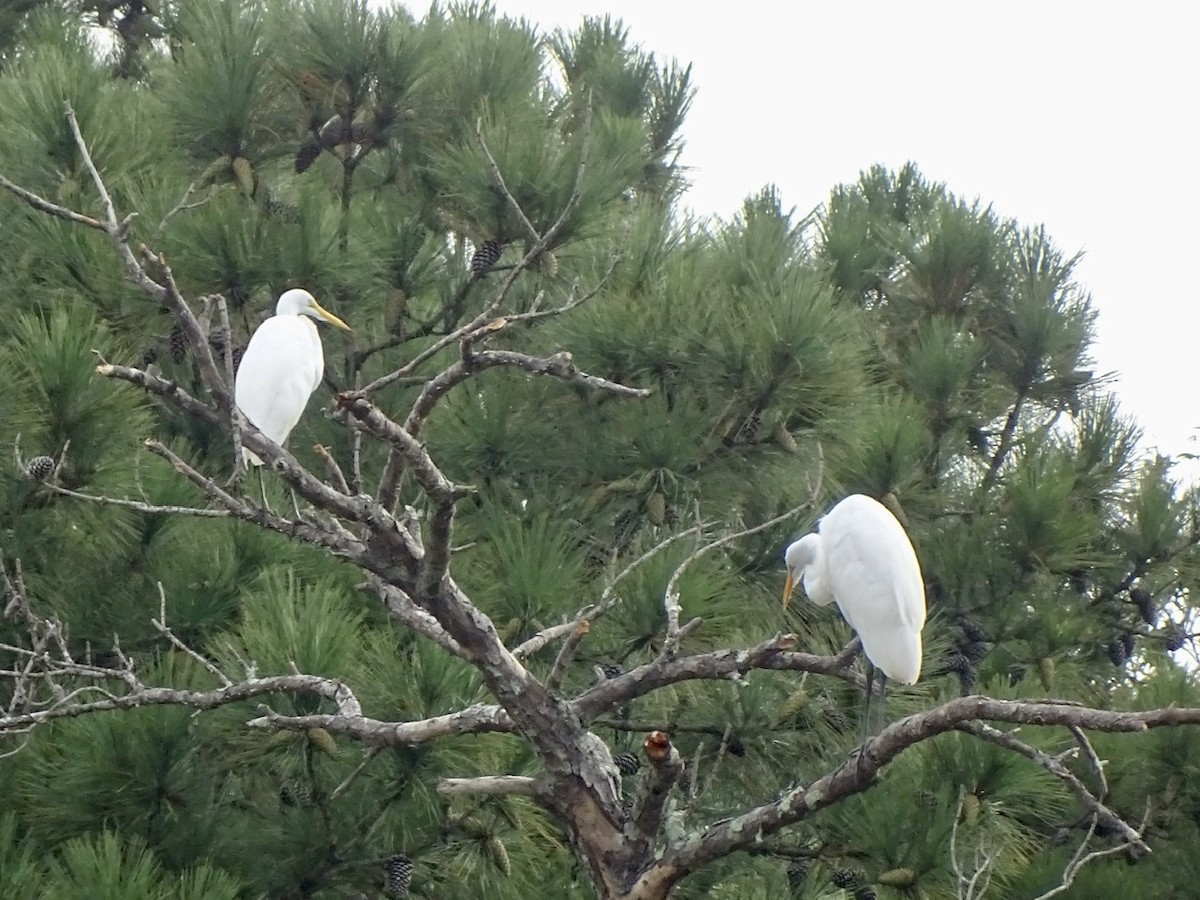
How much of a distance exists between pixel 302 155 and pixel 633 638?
158 cm

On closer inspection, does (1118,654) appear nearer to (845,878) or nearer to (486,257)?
(845,878)

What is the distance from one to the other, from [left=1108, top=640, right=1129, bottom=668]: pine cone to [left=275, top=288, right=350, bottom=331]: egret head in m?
1.84

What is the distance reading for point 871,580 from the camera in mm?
2264

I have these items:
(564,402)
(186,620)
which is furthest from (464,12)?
(186,620)

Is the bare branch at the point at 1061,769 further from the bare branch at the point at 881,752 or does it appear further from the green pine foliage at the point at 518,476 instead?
the green pine foliage at the point at 518,476

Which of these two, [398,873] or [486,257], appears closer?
[398,873]

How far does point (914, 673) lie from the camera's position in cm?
219

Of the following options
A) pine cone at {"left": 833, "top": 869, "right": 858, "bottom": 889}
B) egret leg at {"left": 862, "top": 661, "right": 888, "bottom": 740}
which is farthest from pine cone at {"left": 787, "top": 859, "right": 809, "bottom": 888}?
egret leg at {"left": 862, "top": 661, "right": 888, "bottom": 740}

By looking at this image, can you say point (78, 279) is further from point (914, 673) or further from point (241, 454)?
point (914, 673)

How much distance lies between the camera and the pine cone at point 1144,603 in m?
3.46

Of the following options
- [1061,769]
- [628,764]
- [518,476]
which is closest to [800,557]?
[628,764]

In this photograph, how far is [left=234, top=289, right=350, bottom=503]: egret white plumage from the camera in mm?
2980

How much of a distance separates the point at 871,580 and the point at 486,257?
119 cm

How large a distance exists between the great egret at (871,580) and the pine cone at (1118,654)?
1.12 m
